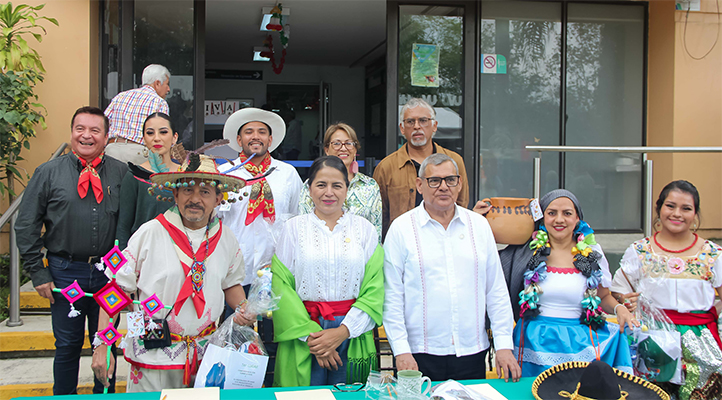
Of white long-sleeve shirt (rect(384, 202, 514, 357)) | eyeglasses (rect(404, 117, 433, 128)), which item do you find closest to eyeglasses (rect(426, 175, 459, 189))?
white long-sleeve shirt (rect(384, 202, 514, 357))

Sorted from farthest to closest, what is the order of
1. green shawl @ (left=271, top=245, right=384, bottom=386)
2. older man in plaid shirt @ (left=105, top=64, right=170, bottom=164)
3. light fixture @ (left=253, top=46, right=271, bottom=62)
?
light fixture @ (left=253, top=46, right=271, bottom=62) → older man in plaid shirt @ (left=105, top=64, right=170, bottom=164) → green shawl @ (left=271, top=245, right=384, bottom=386)

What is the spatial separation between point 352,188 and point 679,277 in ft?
6.99

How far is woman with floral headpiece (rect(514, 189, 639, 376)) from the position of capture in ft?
9.53

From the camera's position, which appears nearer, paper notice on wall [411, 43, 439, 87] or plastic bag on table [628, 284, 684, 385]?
plastic bag on table [628, 284, 684, 385]

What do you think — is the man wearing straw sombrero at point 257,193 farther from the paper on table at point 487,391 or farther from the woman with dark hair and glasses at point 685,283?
the woman with dark hair and glasses at point 685,283

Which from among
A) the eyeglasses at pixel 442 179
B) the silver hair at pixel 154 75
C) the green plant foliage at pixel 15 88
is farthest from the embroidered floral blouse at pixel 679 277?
the green plant foliage at pixel 15 88

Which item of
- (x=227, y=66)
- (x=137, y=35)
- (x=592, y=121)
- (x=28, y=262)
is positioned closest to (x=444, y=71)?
(x=592, y=121)

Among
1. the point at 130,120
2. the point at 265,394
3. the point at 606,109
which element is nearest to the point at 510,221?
the point at 265,394

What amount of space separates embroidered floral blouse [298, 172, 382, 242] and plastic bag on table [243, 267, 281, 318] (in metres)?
0.74

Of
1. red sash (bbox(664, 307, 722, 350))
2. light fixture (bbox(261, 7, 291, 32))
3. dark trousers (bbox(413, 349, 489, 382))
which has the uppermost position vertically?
light fixture (bbox(261, 7, 291, 32))

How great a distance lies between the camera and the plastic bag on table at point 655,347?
10.3 ft

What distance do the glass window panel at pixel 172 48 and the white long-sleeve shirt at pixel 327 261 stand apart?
3496 mm

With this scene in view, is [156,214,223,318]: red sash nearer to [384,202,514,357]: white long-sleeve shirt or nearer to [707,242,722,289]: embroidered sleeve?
[384,202,514,357]: white long-sleeve shirt

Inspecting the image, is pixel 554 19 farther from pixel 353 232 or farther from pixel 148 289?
pixel 148 289
